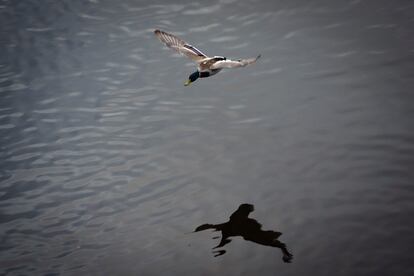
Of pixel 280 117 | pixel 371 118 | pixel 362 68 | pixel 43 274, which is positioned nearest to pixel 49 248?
pixel 43 274

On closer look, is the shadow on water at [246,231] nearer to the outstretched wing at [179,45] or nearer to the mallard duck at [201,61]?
the mallard duck at [201,61]

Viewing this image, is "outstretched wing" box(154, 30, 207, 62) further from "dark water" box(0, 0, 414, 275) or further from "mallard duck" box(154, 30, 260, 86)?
"dark water" box(0, 0, 414, 275)

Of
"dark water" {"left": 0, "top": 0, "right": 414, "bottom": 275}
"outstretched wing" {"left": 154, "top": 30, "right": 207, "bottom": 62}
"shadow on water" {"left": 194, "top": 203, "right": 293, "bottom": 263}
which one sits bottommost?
"shadow on water" {"left": 194, "top": 203, "right": 293, "bottom": 263}

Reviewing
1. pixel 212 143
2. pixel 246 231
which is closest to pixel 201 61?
pixel 212 143

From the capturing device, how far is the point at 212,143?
9.05 m

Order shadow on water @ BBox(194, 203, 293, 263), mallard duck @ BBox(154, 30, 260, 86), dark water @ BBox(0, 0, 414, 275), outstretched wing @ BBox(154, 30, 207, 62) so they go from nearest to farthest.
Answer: shadow on water @ BBox(194, 203, 293, 263), dark water @ BBox(0, 0, 414, 275), mallard duck @ BBox(154, 30, 260, 86), outstretched wing @ BBox(154, 30, 207, 62)

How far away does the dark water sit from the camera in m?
6.86

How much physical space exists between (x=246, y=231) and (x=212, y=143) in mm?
2631

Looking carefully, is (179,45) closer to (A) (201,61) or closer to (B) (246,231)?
(A) (201,61)

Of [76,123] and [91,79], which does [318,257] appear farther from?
[91,79]

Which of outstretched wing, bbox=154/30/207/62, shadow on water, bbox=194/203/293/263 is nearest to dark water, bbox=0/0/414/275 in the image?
shadow on water, bbox=194/203/293/263

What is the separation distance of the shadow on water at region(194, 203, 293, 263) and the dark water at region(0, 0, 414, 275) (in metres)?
0.11

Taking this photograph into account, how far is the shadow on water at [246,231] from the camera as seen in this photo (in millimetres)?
6668

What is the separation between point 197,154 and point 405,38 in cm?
600
